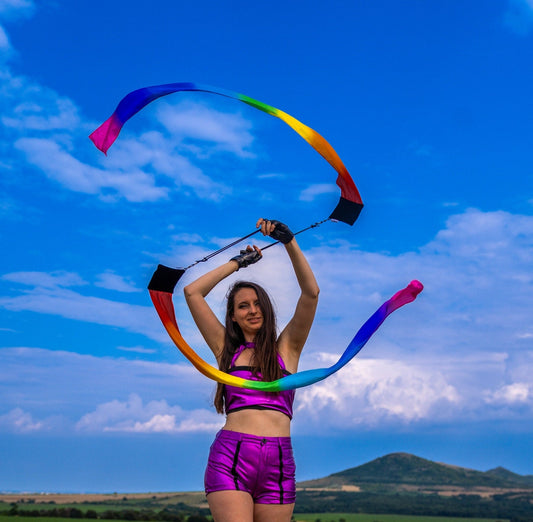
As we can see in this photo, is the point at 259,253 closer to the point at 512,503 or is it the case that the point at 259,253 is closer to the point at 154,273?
the point at 154,273

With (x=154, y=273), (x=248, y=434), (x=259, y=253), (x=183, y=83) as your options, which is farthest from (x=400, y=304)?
(x=183, y=83)

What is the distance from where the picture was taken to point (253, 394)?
473 cm

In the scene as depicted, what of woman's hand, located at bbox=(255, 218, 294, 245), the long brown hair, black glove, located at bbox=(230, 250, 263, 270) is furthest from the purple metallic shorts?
woman's hand, located at bbox=(255, 218, 294, 245)

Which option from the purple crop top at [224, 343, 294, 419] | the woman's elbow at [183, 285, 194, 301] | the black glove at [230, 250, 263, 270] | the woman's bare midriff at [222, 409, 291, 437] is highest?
the black glove at [230, 250, 263, 270]

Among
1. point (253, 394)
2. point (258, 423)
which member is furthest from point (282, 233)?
point (258, 423)

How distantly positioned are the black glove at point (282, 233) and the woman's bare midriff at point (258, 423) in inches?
51.3

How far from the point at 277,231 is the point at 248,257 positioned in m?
0.39

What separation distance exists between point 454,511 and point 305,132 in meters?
35.2

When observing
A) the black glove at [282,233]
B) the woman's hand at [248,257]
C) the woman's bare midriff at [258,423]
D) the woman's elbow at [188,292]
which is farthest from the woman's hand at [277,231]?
the woman's bare midriff at [258,423]

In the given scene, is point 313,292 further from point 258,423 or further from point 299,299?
point 258,423

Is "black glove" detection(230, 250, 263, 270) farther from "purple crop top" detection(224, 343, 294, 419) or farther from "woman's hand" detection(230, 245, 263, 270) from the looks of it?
"purple crop top" detection(224, 343, 294, 419)

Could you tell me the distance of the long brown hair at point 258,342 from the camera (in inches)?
193

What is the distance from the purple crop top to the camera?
4715 millimetres

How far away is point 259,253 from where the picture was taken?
5.34 m
